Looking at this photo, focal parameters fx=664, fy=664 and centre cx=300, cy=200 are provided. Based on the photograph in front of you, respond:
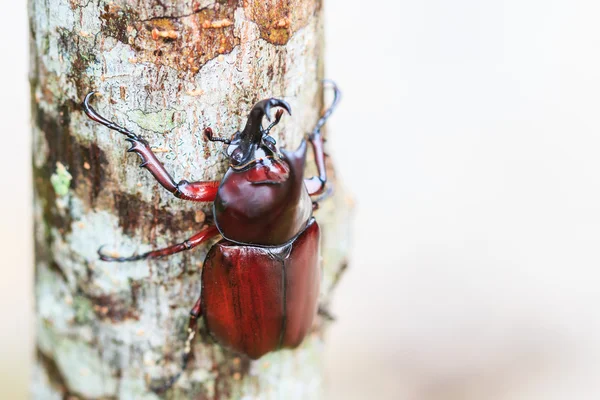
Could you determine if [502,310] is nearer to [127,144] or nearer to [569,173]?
[569,173]

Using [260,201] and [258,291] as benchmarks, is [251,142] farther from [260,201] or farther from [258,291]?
[258,291]

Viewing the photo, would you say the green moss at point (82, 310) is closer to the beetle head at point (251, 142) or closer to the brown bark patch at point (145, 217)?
the brown bark patch at point (145, 217)

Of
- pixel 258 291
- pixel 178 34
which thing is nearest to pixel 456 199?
pixel 258 291

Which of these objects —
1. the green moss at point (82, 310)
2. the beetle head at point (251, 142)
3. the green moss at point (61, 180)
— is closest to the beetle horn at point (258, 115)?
the beetle head at point (251, 142)

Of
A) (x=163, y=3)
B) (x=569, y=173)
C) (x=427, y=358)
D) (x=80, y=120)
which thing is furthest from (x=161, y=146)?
(x=569, y=173)

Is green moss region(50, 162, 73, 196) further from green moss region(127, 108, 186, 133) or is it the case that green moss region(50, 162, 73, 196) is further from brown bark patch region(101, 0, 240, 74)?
brown bark patch region(101, 0, 240, 74)
